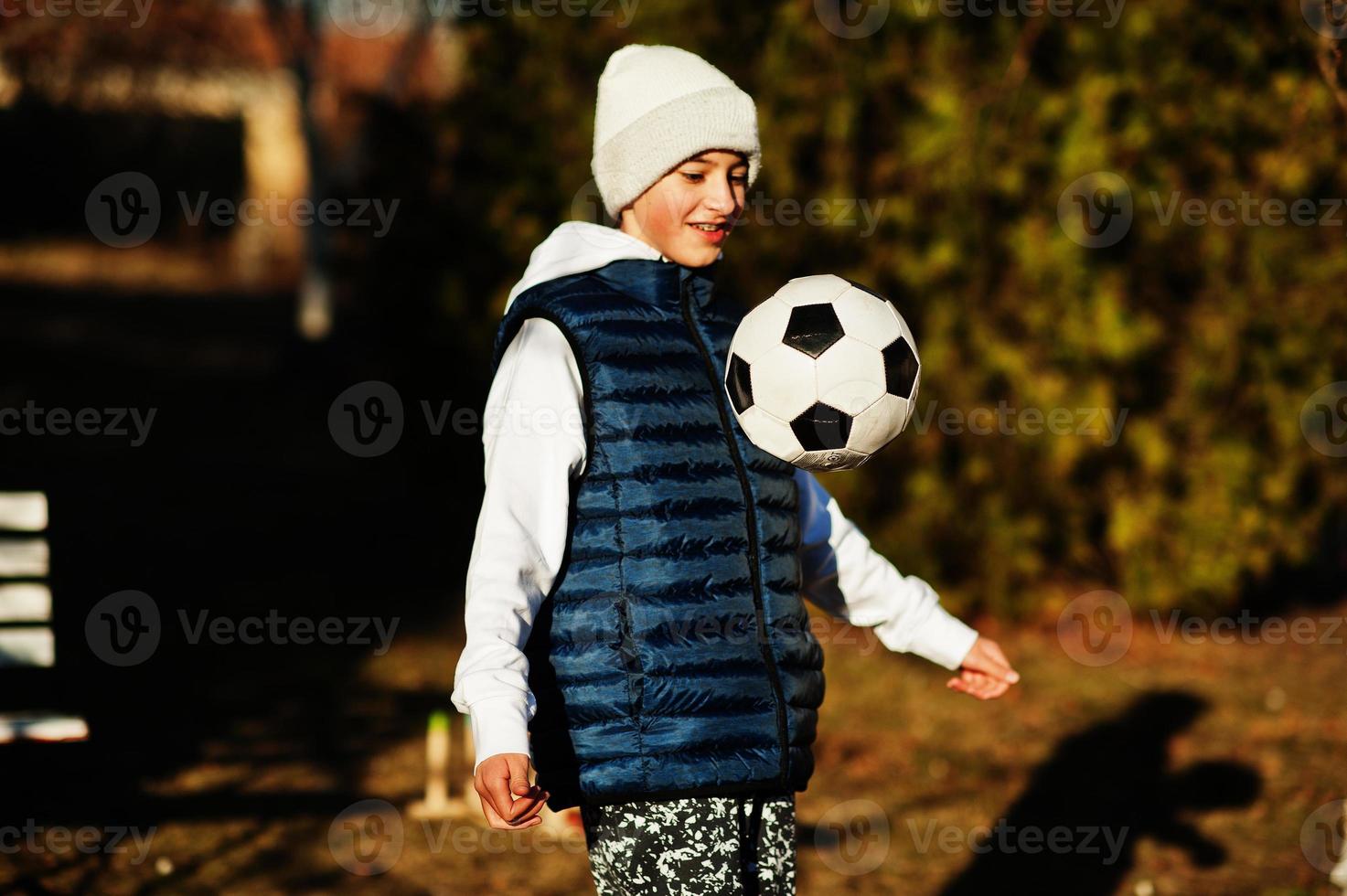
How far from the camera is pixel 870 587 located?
115 inches

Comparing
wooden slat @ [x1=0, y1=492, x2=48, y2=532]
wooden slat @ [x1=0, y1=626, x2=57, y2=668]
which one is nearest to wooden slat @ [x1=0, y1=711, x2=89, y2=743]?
wooden slat @ [x1=0, y1=626, x2=57, y2=668]

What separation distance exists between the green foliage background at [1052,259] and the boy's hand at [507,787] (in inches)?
207

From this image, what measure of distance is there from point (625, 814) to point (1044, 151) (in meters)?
5.37

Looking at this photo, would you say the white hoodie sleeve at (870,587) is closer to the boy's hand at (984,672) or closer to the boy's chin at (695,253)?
the boy's hand at (984,672)

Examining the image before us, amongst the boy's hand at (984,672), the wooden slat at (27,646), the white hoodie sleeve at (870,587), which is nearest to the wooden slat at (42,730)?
the wooden slat at (27,646)

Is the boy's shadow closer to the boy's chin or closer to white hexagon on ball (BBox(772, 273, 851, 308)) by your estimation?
white hexagon on ball (BBox(772, 273, 851, 308))

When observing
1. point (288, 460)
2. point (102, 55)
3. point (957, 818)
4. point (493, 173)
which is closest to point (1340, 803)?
point (957, 818)

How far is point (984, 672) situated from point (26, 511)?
3.18 metres

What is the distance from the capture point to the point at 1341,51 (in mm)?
4016

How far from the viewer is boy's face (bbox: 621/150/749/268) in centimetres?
261

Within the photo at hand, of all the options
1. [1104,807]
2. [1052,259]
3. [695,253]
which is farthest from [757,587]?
[1052,259]

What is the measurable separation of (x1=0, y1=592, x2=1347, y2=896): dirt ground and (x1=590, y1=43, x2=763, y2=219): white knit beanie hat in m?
2.80

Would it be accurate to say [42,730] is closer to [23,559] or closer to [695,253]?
[23,559]

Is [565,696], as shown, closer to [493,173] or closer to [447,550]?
[493,173]
